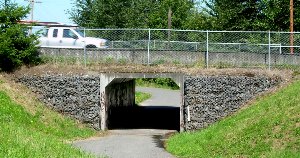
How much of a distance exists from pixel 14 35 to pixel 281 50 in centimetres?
1286

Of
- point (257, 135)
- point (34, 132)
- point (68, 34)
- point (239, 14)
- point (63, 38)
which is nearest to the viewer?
point (257, 135)

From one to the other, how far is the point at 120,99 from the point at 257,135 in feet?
54.8

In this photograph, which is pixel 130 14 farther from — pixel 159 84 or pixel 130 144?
pixel 130 144

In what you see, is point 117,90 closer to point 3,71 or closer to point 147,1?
point 3,71

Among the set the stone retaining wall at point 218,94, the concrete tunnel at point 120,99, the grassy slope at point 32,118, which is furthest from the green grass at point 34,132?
the stone retaining wall at point 218,94

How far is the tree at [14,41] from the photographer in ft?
86.1

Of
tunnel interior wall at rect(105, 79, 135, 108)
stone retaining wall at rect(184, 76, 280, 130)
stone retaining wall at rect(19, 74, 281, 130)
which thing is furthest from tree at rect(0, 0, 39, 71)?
stone retaining wall at rect(184, 76, 280, 130)

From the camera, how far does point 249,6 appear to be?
4425 cm

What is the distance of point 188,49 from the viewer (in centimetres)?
2786

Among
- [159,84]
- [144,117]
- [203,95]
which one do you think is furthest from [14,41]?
[159,84]

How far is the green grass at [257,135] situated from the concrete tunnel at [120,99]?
11.5 ft

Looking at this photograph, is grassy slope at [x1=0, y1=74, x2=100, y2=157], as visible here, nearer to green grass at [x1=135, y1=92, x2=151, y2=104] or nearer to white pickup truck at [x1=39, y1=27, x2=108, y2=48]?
white pickup truck at [x1=39, y1=27, x2=108, y2=48]

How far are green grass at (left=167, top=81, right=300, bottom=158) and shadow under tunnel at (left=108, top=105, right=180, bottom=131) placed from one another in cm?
629

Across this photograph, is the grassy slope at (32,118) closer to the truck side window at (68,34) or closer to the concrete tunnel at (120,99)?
the concrete tunnel at (120,99)
